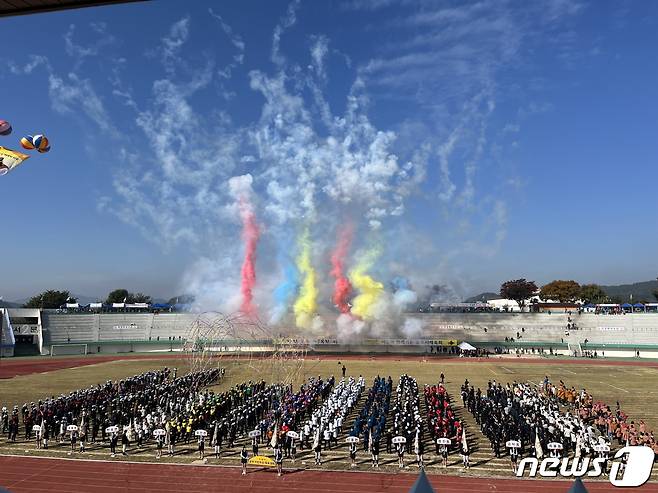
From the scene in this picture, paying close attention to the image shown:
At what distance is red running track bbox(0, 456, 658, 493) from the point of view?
48.2 ft

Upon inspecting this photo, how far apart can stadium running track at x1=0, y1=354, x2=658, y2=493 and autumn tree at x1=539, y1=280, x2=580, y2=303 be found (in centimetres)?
12904

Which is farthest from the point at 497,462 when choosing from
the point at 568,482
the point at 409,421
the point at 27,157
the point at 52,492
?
the point at 27,157

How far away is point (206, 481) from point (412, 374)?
2813 cm

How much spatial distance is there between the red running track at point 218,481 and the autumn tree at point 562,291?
129205 mm

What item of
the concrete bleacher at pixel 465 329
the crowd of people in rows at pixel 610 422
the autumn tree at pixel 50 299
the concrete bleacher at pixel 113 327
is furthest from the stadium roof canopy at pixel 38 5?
the autumn tree at pixel 50 299

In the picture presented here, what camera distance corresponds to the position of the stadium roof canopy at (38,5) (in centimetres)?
473

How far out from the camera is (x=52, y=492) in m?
14.5

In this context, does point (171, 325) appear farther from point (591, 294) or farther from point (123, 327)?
point (591, 294)

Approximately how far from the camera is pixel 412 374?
1613 inches

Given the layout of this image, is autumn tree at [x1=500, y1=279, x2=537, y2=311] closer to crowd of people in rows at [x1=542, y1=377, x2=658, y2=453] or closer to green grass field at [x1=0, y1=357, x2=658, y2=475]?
green grass field at [x1=0, y1=357, x2=658, y2=475]

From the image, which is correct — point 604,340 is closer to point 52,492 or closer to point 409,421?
point 409,421

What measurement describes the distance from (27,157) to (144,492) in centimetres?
1083

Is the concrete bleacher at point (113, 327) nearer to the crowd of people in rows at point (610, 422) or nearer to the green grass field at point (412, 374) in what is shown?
the green grass field at point (412, 374)

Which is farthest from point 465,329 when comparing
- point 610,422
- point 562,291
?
point 562,291
